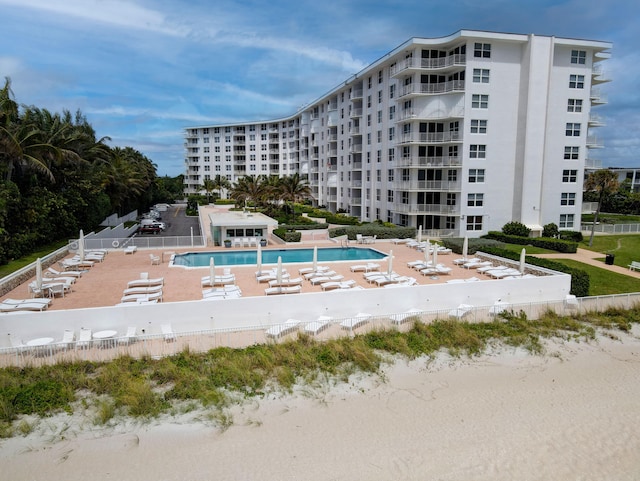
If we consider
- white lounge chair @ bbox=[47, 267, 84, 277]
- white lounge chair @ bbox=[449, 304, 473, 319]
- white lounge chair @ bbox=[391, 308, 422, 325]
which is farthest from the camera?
white lounge chair @ bbox=[47, 267, 84, 277]

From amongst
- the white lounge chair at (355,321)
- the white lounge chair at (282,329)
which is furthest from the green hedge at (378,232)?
the white lounge chair at (282,329)

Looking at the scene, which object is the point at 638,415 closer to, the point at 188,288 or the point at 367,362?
the point at 367,362

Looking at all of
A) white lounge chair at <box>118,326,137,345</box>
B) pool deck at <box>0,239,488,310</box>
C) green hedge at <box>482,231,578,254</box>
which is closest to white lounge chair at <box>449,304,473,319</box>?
pool deck at <box>0,239,488,310</box>

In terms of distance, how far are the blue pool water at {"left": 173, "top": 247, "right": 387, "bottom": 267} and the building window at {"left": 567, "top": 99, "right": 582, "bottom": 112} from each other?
963 inches

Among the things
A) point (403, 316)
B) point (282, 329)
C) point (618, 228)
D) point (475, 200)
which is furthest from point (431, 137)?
point (282, 329)

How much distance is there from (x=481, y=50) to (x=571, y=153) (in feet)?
41.6

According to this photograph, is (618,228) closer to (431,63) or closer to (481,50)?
(481,50)

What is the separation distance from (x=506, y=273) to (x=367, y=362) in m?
12.1

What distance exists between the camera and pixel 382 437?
1185 cm

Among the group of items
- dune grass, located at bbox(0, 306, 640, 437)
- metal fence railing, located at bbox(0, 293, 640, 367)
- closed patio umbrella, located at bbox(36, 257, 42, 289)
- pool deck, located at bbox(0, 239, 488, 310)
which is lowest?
dune grass, located at bbox(0, 306, 640, 437)

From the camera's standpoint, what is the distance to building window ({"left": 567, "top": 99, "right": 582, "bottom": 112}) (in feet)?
140

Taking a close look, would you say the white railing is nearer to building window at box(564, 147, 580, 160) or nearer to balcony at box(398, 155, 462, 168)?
building window at box(564, 147, 580, 160)

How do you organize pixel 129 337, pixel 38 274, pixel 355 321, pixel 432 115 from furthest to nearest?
pixel 432 115 < pixel 38 274 < pixel 355 321 < pixel 129 337

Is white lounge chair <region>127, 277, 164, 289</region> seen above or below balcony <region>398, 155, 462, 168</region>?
below
